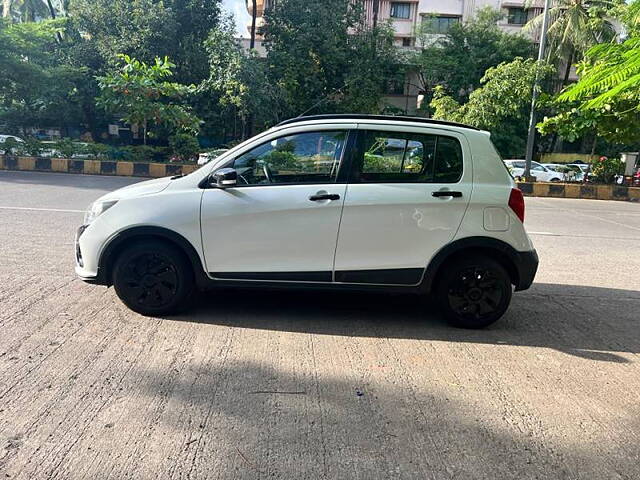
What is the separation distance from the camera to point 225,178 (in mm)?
4309

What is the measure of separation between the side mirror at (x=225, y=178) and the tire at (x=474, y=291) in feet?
6.71

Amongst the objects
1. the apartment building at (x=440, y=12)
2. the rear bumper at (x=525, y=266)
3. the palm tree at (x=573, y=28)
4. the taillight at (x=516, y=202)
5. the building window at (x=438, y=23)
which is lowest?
the rear bumper at (x=525, y=266)

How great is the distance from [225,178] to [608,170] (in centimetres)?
1931

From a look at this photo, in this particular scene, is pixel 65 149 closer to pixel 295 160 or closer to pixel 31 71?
pixel 31 71

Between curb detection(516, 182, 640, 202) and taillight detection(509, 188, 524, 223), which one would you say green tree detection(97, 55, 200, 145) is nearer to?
curb detection(516, 182, 640, 202)

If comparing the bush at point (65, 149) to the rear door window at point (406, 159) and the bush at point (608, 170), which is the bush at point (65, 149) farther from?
the bush at point (608, 170)

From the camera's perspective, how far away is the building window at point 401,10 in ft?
135

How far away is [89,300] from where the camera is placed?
193 inches

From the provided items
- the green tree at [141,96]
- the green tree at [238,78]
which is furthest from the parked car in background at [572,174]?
the green tree at [141,96]

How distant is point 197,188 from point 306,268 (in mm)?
1189

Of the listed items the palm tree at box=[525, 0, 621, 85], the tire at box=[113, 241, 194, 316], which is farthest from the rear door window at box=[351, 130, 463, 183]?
the palm tree at box=[525, 0, 621, 85]

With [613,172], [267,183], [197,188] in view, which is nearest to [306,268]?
[267,183]

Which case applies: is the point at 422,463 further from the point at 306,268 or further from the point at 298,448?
the point at 306,268

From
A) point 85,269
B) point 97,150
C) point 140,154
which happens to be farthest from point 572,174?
point 85,269
